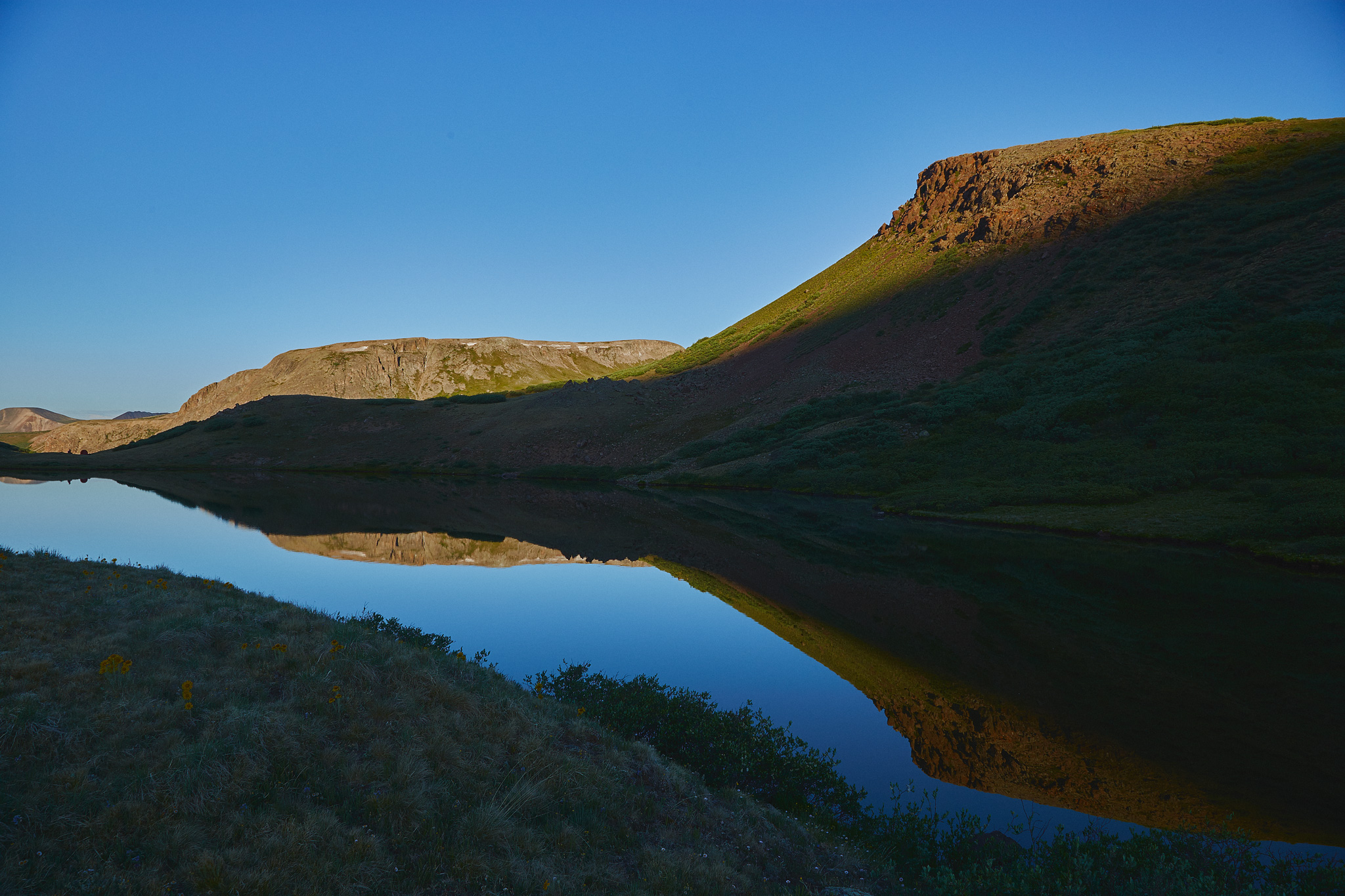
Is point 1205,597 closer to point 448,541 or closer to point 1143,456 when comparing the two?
point 1143,456

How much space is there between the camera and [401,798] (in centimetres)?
648

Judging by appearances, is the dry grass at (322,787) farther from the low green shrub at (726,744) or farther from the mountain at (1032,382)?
the mountain at (1032,382)

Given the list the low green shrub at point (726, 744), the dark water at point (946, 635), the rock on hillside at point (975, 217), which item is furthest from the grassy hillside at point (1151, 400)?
the low green shrub at point (726, 744)

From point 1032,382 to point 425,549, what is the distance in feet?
170

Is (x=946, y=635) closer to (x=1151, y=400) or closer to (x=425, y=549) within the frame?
(x=425, y=549)

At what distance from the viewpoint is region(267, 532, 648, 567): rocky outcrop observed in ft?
90.7

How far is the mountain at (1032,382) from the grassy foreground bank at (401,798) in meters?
25.7

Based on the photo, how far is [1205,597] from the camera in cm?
2066

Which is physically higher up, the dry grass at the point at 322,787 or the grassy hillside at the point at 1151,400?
the grassy hillside at the point at 1151,400

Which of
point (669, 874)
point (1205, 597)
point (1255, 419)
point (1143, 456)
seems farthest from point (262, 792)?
point (1255, 419)

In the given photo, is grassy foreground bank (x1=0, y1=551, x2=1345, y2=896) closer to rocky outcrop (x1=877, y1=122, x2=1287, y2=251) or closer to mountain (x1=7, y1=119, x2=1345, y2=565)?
mountain (x1=7, y1=119, x2=1345, y2=565)

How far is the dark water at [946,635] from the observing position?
10.4m

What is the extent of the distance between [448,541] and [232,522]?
14558 mm

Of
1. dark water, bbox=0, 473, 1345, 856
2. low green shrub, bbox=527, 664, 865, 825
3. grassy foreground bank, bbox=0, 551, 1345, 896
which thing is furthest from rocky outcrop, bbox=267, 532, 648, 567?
grassy foreground bank, bbox=0, 551, 1345, 896
